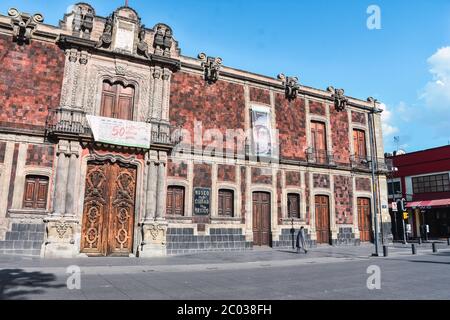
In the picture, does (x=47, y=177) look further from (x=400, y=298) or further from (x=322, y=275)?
(x=400, y=298)

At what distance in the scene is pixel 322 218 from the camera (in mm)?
23219

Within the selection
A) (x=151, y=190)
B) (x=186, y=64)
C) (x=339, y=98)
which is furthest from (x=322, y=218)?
(x=186, y=64)

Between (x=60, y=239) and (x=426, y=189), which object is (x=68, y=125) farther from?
(x=426, y=189)

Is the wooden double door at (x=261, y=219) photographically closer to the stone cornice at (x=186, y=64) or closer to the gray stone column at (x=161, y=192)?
the gray stone column at (x=161, y=192)

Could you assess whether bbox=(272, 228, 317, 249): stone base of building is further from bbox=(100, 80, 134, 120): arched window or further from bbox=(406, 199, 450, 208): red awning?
bbox=(406, 199, 450, 208): red awning

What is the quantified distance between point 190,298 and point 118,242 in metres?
10.9

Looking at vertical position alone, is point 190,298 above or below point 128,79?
below

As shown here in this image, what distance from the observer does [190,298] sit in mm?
7133

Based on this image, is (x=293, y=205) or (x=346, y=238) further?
(x=346, y=238)

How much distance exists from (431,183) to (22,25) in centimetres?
3602

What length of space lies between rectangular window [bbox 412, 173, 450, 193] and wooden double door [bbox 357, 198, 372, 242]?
13.1 metres

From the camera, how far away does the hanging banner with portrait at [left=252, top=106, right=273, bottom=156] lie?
21.2 metres

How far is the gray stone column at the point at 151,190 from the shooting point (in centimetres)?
1733
